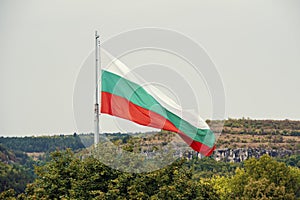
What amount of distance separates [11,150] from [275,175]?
48.1 m

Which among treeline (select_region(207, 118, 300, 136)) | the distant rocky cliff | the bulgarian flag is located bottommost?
the bulgarian flag

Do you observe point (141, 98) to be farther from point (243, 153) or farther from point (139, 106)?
point (243, 153)

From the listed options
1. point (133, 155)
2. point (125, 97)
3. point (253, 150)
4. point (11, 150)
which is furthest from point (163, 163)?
point (253, 150)

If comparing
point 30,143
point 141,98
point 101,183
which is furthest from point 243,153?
Result: point 141,98

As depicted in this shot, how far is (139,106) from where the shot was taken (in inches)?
1084

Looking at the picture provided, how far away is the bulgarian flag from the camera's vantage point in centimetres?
2750

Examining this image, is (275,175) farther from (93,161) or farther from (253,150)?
(253,150)

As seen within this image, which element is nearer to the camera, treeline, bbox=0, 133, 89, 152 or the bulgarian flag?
the bulgarian flag

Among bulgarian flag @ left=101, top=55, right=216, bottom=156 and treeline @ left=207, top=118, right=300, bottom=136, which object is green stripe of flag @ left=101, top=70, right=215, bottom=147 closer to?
bulgarian flag @ left=101, top=55, right=216, bottom=156

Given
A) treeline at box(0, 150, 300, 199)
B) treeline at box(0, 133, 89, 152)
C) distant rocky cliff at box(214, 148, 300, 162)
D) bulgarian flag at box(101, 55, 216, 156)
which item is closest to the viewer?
bulgarian flag at box(101, 55, 216, 156)

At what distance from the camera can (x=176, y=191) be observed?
29.2 metres

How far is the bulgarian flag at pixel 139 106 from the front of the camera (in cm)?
2750

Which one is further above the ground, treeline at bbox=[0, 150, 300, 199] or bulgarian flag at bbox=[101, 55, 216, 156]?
bulgarian flag at bbox=[101, 55, 216, 156]

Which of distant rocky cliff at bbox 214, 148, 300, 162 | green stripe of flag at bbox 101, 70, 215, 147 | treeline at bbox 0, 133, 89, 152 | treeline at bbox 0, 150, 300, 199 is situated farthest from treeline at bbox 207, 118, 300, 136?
green stripe of flag at bbox 101, 70, 215, 147
